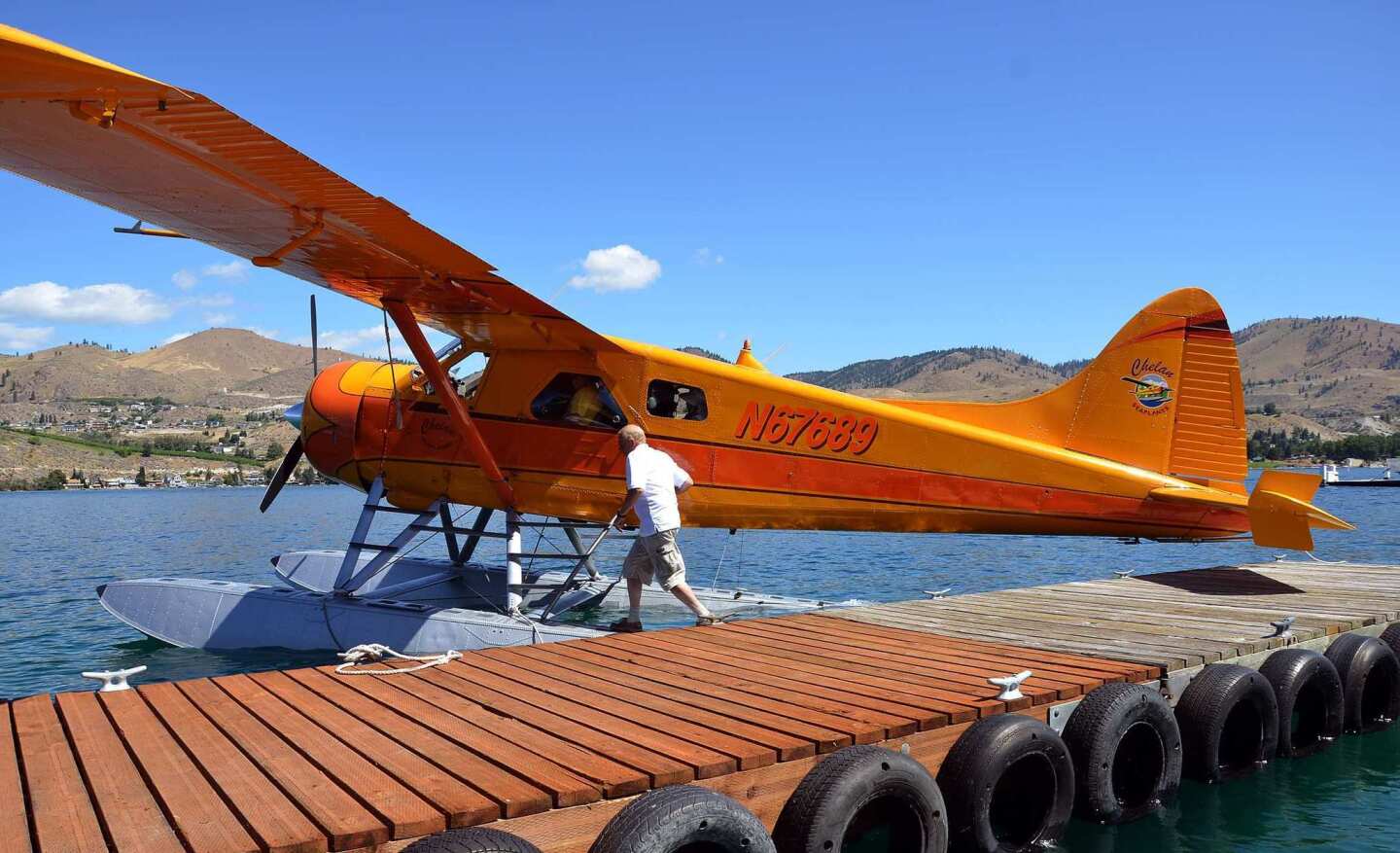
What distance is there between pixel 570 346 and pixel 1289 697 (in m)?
5.86

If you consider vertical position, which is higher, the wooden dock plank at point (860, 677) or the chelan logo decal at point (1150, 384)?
the chelan logo decal at point (1150, 384)

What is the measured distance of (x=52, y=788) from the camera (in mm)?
3387

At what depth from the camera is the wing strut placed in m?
8.64

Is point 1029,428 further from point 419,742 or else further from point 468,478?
point 419,742

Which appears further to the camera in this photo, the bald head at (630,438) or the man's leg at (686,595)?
the bald head at (630,438)

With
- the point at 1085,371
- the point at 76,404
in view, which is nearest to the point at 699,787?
the point at 1085,371

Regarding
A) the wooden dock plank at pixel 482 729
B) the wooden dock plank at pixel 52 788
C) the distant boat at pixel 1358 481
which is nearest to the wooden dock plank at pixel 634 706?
the wooden dock plank at pixel 482 729

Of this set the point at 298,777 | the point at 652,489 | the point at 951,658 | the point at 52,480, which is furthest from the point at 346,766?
the point at 52,480

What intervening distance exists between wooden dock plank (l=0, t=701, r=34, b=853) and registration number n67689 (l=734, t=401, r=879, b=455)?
19.2ft

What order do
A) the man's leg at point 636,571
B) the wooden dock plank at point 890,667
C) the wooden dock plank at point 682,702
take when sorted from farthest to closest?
the man's leg at point 636,571 → the wooden dock plank at point 890,667 → the wooden dock plank at point 682,702

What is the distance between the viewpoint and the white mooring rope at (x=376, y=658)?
5250mm

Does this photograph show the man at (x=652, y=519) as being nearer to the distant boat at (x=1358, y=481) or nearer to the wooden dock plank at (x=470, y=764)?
the wooden dock plank at (x=470, y=764)

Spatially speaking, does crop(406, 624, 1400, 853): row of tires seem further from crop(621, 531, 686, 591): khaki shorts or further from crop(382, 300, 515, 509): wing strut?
crop(382, 300, 515, 509): wing strut

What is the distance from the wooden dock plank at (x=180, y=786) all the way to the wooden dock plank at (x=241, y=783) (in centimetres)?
4
